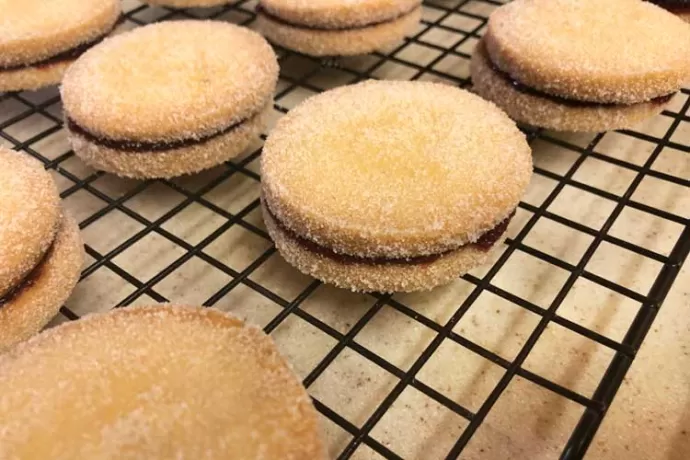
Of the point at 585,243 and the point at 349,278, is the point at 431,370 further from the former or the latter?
the point at 585,243

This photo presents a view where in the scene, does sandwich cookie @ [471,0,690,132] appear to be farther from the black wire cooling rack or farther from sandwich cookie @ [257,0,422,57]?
sandwich cookie @ [257,0,422,57]

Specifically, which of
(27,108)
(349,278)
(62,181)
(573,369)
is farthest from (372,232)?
(27,108)

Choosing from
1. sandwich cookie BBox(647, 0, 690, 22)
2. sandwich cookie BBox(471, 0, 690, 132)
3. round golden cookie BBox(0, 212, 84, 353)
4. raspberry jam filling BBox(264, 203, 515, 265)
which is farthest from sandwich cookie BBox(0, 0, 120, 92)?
sandwich cookie BBox(647, 0, 690, 22)

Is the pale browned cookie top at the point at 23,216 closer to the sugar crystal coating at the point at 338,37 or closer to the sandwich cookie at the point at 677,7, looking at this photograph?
the sugar crystal coating at the point at 338,37

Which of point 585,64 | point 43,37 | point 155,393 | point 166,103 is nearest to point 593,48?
point 585,64

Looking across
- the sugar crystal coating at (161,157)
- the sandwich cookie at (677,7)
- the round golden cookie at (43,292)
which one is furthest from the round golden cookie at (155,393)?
the sandwich cookie at (677,7)

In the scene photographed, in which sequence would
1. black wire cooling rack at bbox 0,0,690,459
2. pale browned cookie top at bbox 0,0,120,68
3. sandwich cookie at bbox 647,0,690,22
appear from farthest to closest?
sandwich cookie at bbox 647,0,690,22
pale browned cookie top at bbox 0,0,120,68
black wire cooling rack at bbox 0,0,690,459
